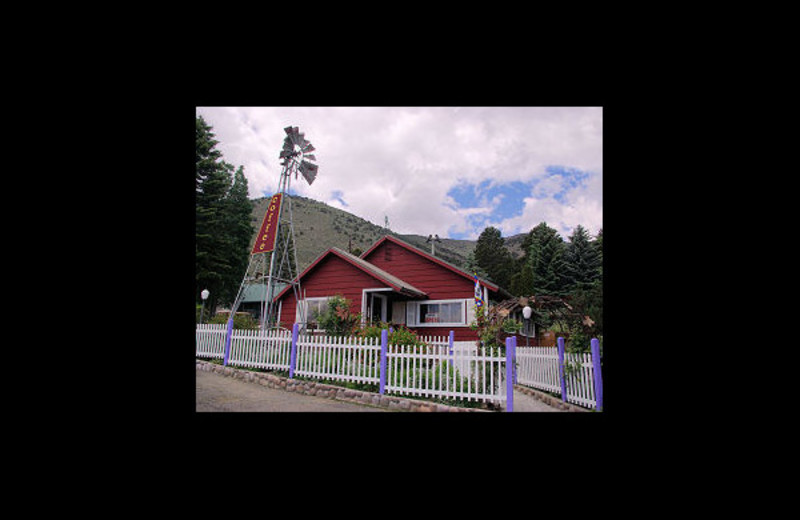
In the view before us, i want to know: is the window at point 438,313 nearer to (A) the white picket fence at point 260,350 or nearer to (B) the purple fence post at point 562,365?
(B) the purple fence post at point 562,365

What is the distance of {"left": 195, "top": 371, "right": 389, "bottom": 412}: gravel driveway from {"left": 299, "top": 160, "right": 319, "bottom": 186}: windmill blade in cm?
480

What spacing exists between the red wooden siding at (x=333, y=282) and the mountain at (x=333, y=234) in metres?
20.7

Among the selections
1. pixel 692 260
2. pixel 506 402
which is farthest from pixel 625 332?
pixel 506 402

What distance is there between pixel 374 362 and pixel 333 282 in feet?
16.9

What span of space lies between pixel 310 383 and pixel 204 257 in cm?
1301

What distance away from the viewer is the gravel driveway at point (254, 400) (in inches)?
189

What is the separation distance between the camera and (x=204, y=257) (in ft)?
54.3

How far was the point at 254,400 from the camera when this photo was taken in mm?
5258

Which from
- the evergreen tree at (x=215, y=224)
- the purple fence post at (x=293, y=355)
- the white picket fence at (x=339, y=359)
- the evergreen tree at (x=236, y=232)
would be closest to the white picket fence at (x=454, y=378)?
the white picket fence at (x=339, y=359)

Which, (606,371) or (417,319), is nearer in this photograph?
(606,371)

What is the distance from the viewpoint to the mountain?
34.0 metres

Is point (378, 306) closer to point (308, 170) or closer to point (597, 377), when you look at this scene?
point (308, 170)

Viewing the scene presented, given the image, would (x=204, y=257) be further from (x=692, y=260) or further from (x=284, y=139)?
(x=692, y=260)

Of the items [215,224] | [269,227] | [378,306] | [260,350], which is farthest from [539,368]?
[215,224]
